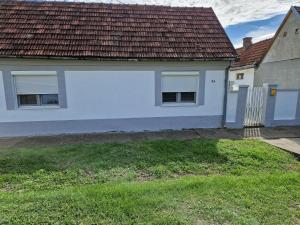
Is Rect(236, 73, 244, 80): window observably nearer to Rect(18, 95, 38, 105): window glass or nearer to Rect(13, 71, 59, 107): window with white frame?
Rect(13, 71, 59, 107): window with white frame

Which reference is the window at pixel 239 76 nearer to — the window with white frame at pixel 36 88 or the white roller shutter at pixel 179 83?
the white roller shutter at pixel 179 83

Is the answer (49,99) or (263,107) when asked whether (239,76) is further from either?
(49,99)

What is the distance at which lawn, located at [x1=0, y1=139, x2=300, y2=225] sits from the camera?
3156 millimetres

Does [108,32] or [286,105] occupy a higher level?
[108,32]

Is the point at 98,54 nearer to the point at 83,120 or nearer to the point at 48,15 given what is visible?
the point at 83,120

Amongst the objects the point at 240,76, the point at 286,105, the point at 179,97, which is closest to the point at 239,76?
the point at 240,76

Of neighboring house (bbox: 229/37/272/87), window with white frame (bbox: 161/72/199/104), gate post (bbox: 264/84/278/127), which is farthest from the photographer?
neighboring house (bbox: 229/37/272/87)

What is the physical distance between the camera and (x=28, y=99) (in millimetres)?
7770

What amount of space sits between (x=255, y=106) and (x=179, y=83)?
11.8 feet

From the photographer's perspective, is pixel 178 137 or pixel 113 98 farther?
pixel 113 98

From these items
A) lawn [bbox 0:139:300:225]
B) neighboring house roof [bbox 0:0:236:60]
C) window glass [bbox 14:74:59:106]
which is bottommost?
lawn [bbox 0:139:300:225]

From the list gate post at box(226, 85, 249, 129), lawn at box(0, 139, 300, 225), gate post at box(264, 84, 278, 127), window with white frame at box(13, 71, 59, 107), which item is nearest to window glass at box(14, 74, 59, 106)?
window with white frame at box(13, 71, 59, 107)

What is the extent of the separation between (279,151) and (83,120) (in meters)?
6.86

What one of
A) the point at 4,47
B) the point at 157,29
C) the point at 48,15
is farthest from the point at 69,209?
the point at 48,15
